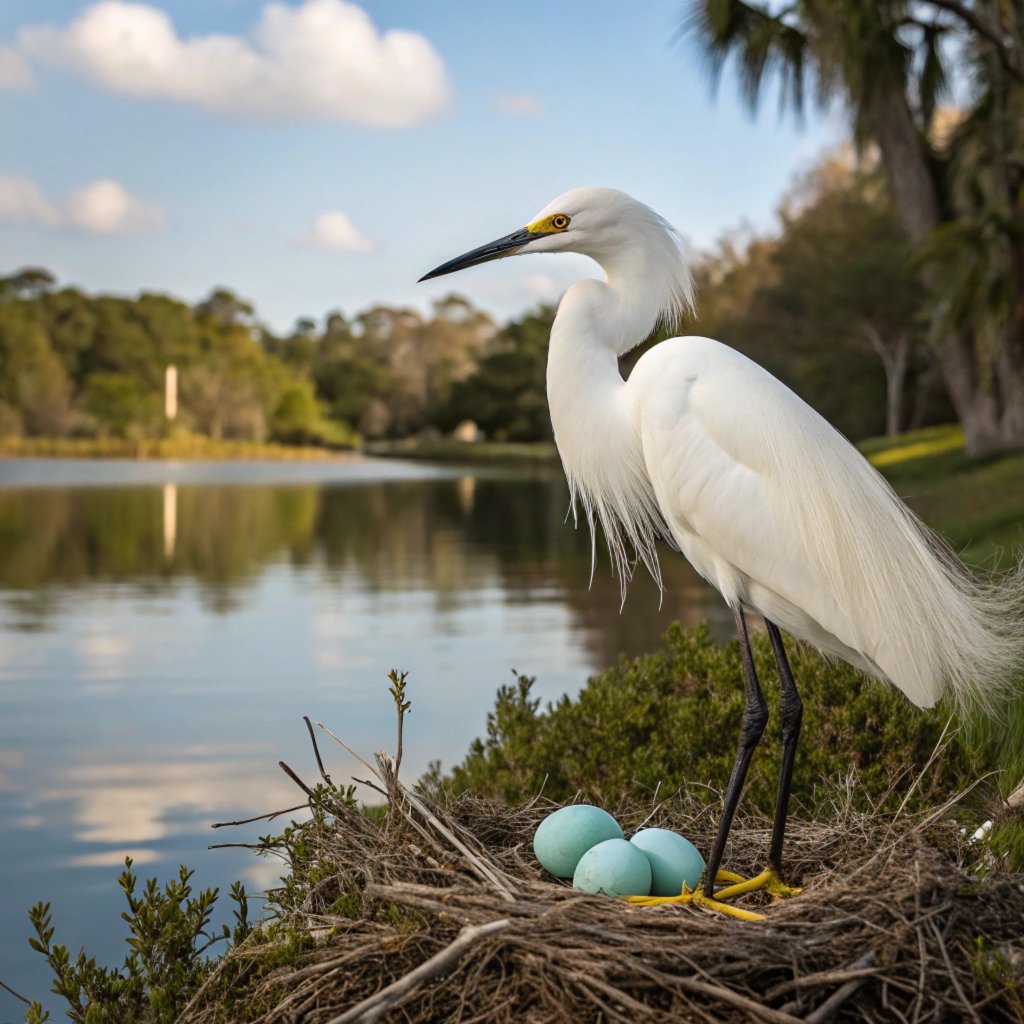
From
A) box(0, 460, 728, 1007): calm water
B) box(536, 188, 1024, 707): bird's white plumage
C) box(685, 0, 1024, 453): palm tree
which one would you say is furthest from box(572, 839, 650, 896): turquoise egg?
box(685, 0, 1024, 453): palm tree

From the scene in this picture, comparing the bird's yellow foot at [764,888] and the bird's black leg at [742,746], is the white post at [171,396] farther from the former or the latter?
the bird's yellow foot at [764,888]

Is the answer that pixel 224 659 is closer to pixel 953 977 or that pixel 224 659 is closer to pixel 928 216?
pixel 953 977

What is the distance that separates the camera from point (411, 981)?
2.10m

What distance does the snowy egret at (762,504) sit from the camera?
2996 millimetres

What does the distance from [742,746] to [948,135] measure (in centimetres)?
1758

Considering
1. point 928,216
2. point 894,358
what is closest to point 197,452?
point 894,358

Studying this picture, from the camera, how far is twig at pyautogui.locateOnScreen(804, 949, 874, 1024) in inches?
82.0

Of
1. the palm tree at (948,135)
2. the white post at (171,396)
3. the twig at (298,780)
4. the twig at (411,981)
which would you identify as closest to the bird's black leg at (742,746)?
the twig at (411,981)

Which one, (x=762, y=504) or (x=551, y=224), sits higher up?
(x=551, y=224)

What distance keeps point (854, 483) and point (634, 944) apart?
1.32 metres

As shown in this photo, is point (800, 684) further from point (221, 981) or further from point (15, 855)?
point (15, 855)

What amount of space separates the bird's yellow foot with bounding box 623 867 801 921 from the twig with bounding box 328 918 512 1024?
625 millimetres

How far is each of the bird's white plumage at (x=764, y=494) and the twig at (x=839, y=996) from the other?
937 mm

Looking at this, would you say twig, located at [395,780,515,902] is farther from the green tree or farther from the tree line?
the green tree
